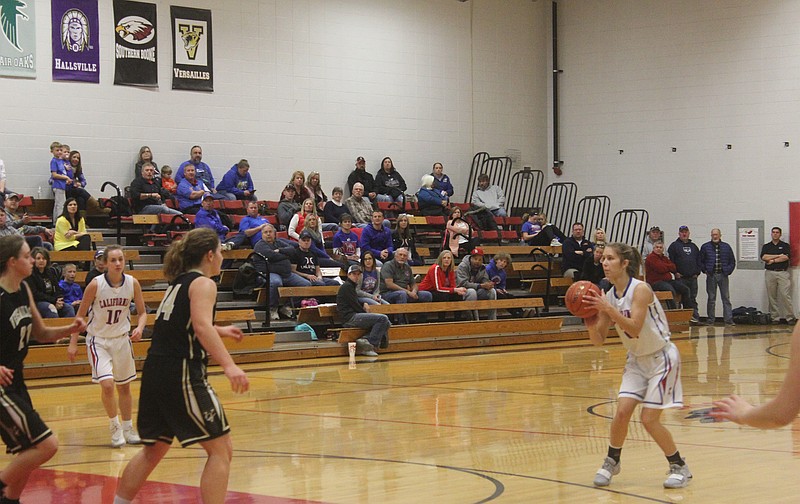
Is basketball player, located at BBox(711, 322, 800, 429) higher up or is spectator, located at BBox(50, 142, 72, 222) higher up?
spectator, located at BBox(50, 142, 72, 222)

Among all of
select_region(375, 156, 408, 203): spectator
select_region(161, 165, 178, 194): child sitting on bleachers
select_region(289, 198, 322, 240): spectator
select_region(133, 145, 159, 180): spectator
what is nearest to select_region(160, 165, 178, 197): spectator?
select_region(161, 165, 178, 194): child sitting on bleachers

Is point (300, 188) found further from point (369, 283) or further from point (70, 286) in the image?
point (70, 286)

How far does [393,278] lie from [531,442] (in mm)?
7838

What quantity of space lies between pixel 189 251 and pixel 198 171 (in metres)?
12.9

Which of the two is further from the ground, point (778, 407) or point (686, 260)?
point (778, 407)

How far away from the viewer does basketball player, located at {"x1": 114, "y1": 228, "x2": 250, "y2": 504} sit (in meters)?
4.60

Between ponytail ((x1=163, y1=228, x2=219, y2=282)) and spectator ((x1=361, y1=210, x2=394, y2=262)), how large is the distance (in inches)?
463

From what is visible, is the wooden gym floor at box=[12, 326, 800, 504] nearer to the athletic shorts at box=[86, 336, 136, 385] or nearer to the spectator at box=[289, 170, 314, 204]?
the athletic shorts at box=[86, 336, 136, 385]

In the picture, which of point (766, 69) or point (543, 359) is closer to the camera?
point (543, 359)

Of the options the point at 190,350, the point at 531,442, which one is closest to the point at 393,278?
the point at 531,442

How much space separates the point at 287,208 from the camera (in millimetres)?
17141

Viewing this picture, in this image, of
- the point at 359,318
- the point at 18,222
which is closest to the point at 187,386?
the point at 359,318

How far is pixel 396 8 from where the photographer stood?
21.2 metres

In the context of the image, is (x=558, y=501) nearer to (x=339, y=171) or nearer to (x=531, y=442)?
(x=531, y=442)
